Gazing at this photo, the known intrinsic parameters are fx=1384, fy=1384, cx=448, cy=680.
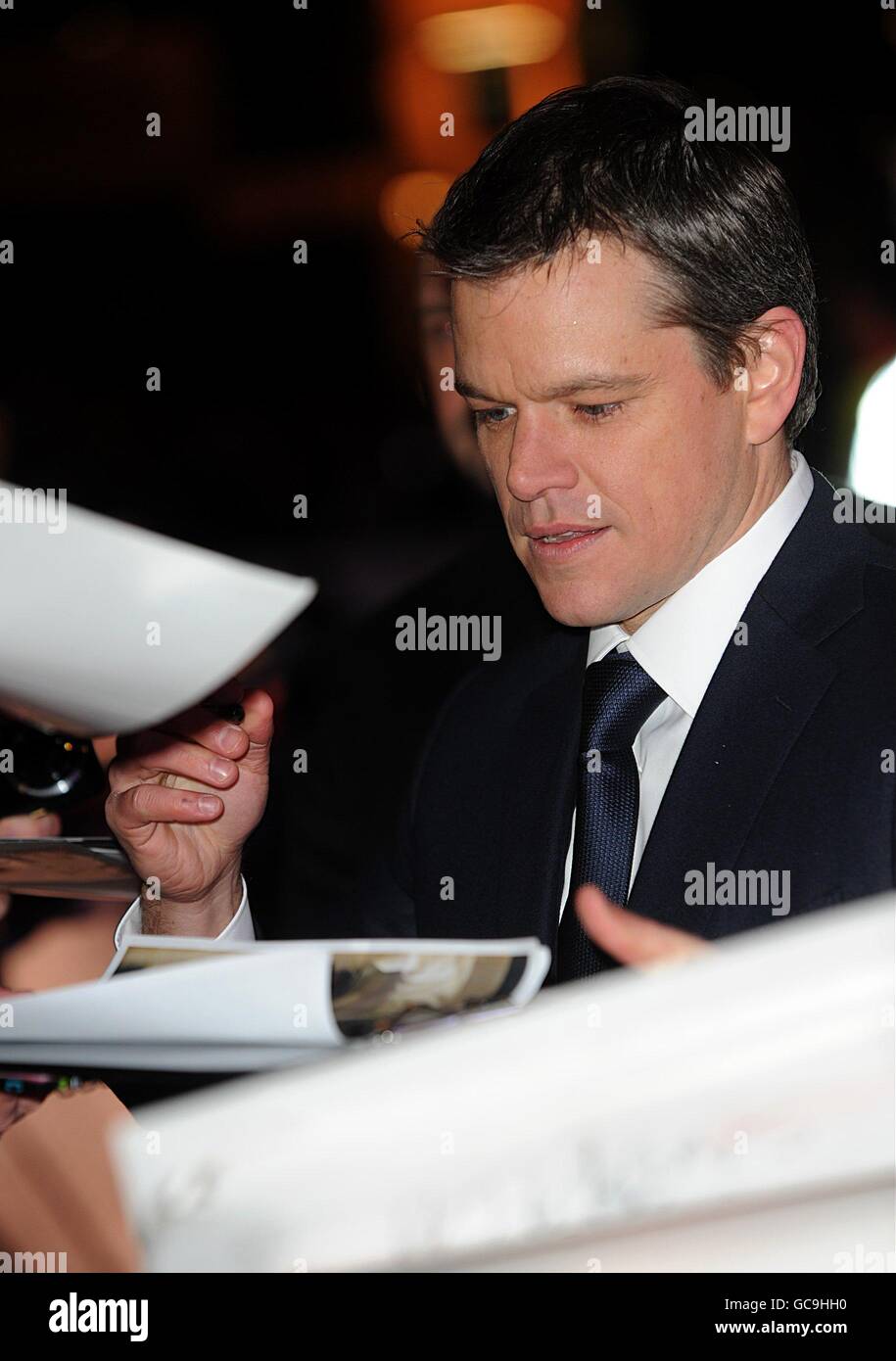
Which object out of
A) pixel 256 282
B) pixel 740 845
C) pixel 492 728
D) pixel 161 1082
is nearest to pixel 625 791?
pixel 740 845

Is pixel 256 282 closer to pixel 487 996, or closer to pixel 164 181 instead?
pixel 164 181

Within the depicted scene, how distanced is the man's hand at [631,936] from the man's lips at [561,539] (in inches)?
29.7

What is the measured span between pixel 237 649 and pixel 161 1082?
11.1 inches

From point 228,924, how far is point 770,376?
0.80 metres

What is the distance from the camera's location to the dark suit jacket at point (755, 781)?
3.94 feet

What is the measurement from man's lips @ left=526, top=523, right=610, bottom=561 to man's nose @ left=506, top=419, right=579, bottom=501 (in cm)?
4

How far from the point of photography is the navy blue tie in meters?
1.28

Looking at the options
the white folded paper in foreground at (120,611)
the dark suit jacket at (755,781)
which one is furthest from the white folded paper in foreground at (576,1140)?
the dark suit jacket at (755,781)

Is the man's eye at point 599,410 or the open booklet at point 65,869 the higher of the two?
the man's eye at point 599,410

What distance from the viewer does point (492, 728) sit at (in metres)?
1.67

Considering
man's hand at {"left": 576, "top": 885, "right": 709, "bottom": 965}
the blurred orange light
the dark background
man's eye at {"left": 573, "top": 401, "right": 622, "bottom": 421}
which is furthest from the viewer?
the dark background

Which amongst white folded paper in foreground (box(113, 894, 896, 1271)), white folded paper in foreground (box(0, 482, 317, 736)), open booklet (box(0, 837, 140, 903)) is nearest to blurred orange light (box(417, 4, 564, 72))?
open booklet (box(0, 837, 140, 903))

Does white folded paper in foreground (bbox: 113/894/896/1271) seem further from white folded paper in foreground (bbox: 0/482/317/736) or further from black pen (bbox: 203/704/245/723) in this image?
black pen (bbox: 203/704/245/723)

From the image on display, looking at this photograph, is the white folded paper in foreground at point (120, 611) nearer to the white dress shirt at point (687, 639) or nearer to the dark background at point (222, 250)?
the white dress shirt at point (687, 639)
